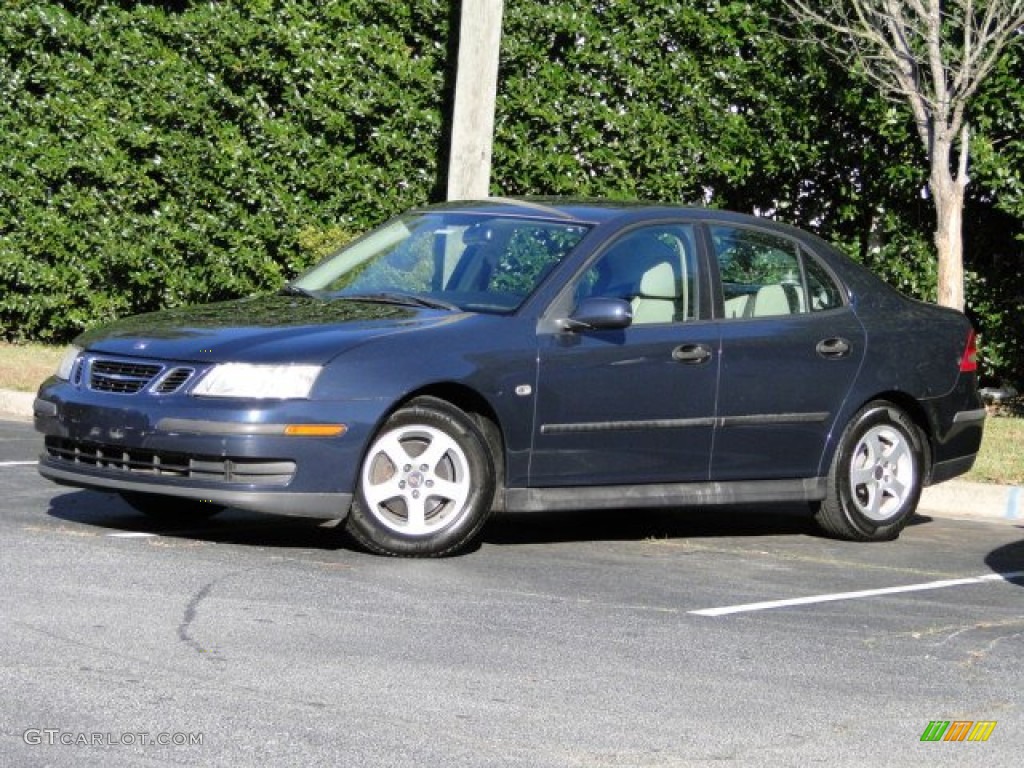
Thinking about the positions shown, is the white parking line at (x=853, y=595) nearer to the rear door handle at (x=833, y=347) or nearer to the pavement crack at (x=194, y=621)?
the rear door handle at (x=833, y=347)

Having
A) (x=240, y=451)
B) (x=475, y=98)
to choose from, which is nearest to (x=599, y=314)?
(x=240, y=451)

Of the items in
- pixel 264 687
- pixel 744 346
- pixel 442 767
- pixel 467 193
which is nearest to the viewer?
pixel 442 767

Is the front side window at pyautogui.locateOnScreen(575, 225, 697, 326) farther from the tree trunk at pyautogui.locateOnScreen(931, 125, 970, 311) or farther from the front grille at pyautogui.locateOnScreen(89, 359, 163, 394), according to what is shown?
the tree trunk at pyautogui.locateOnScreen(931, 125, 970, 311)

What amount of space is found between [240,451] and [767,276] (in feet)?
9.81

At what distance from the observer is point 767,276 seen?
10180 mm

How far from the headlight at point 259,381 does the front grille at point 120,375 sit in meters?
0.33

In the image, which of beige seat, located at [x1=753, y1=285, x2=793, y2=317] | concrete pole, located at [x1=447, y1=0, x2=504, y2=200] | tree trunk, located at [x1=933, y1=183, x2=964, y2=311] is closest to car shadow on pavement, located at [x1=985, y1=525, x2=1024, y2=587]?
beige seat, located at [x1=753, y1=285, x2=793, y2=317]

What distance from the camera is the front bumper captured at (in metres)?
8.49

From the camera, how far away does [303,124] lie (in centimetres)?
1683

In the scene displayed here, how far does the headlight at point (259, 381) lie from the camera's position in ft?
28.0

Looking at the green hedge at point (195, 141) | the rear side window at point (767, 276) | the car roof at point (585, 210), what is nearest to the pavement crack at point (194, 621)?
the car roof at point (585, 210)

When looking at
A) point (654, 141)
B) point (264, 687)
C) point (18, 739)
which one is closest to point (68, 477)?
point (264, 687)

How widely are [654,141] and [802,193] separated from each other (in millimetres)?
1218

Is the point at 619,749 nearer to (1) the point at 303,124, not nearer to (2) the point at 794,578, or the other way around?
(2) the point at 794,578
